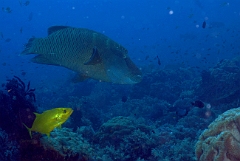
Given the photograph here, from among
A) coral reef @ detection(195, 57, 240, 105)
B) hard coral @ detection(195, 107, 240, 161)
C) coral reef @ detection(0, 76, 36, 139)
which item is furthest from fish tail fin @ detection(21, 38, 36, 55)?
coral reef @ detection(195, 57, 240, 105)

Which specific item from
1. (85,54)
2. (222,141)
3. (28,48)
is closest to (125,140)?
(222,141)

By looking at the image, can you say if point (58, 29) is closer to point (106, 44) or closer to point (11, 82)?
point (106, 44)

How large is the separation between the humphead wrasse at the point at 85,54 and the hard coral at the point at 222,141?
1.80 m

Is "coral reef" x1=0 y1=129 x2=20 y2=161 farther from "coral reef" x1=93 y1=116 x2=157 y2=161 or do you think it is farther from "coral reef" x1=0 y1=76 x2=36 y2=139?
"coral reef" x1=93 y1=116 x2=157 y2=161

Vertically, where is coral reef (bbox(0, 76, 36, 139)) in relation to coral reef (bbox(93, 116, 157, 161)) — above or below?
above

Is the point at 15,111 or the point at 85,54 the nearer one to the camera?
the point at 85,54

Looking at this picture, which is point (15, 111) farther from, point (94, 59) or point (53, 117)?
point (94, 59)

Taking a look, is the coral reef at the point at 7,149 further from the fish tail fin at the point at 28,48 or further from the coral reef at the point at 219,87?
the coral reef at the point at 219,87

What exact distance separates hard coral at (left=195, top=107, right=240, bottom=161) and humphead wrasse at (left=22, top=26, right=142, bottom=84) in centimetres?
180

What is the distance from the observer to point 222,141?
3.42 m

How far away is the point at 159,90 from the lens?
14102 millimetres

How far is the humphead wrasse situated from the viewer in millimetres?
2885

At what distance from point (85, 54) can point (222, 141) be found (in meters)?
2.58

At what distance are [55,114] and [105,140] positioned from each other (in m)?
3.06
